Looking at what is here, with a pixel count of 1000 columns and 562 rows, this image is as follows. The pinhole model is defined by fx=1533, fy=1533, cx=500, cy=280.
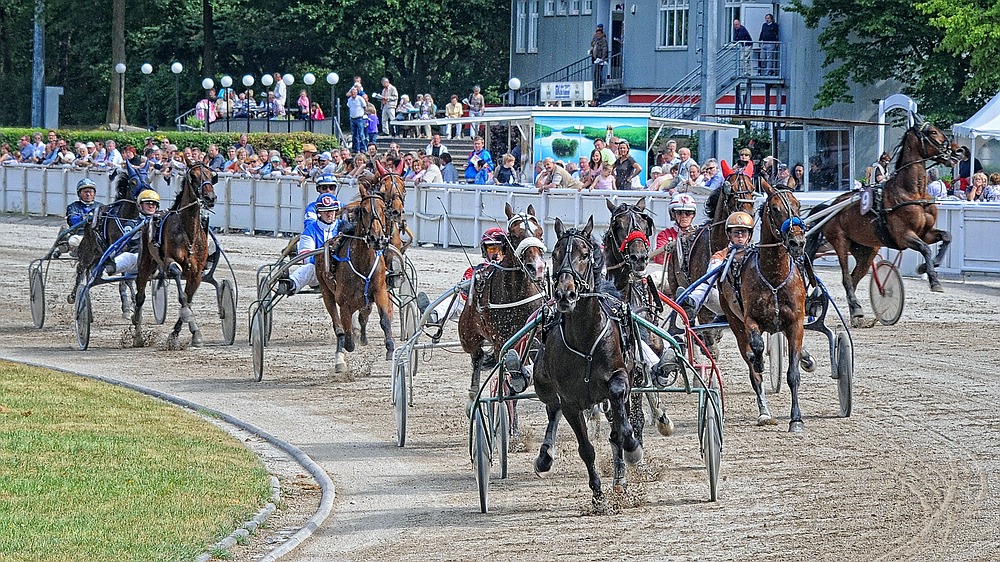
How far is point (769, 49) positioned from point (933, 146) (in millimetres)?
21536

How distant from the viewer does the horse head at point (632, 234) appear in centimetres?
980

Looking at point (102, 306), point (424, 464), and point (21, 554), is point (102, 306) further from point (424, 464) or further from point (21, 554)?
point (21, 554)

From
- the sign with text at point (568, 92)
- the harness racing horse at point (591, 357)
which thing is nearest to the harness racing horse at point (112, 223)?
the harness racing horse at point (591, 357)

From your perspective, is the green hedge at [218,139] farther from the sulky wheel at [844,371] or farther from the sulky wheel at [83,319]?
the sulky wheel at [844,371]

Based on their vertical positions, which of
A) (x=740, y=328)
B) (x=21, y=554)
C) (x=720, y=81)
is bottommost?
(x=21, y=554)

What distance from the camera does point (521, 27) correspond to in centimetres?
4762

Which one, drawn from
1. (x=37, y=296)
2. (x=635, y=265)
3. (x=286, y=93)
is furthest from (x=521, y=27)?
(x=635, y=265)

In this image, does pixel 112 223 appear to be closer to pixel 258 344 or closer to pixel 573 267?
pixel 258 344

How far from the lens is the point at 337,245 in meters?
13.8

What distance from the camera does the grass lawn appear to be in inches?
301

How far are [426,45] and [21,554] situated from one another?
4032cm

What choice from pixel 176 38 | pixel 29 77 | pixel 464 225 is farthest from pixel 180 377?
pixel 29 77

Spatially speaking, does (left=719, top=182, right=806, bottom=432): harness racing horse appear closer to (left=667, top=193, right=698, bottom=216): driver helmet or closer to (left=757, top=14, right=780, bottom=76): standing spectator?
(left=667, top=193, right=698, bottom=216): driver helmet

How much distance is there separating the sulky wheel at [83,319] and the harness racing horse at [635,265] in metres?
7.38
